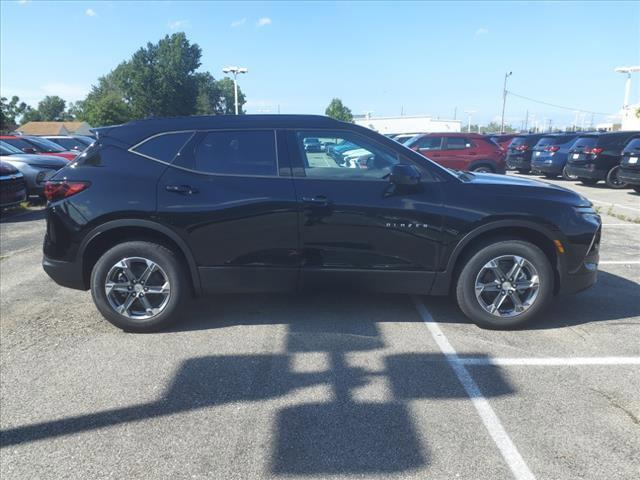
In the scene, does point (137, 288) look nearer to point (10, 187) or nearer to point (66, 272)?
point (66, 272)

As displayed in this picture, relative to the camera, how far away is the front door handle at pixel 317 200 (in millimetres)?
3930

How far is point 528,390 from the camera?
320cm

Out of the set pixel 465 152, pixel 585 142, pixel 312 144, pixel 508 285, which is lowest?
pixel 508 285

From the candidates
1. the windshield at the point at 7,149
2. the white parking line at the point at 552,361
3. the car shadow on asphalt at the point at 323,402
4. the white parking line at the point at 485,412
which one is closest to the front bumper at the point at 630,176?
the white parking line at the point at 552,361

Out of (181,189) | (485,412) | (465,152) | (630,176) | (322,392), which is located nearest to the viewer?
(485,412)

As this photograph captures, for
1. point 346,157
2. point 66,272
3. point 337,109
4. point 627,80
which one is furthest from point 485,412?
point 337,109

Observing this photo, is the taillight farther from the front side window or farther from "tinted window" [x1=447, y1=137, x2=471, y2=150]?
"tinted window" [x1=447, y1=137, x2=471, y2=150]

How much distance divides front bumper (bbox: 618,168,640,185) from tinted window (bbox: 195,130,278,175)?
11814mm

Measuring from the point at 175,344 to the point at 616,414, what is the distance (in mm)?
3199

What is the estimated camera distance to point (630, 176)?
12.4m

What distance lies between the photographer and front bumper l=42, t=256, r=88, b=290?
4.09 meters

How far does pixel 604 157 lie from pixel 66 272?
15.1 metres

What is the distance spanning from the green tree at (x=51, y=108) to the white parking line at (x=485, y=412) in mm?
155296

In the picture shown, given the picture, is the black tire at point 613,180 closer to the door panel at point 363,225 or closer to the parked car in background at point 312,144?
the door panel at point 363,225
